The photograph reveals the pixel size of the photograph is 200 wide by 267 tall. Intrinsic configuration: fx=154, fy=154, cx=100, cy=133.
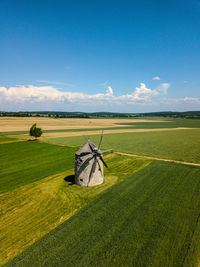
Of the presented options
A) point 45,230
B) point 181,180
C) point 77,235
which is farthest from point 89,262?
point 181,180

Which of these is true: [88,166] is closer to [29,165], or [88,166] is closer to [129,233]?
[129,233]

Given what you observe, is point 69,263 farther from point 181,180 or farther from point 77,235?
point 181,180

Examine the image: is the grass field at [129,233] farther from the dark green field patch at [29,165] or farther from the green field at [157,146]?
the green field at [157,146]

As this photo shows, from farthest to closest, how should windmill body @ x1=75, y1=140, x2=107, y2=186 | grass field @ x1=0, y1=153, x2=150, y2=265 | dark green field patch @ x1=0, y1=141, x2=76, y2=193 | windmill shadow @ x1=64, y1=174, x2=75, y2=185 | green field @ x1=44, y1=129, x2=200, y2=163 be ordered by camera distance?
green field @ x1=44, y1=129, x2=200, y2=163 → dark green field patch @ x1=0, y1=141, x2=76, y2=193 → windmill shadow @ x1=64, y1=174, x2=75, y2=185 → windmill body @ x1=75, y1=140, x2=107, y2=186 → grass field @ x1=0, y1=153, x2=150, y2=265

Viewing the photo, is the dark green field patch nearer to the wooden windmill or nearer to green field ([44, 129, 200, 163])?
the wooden windmill

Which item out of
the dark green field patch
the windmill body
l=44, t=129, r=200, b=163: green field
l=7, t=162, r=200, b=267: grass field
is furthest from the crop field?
l=44, t=129, r=200, b=163: green field

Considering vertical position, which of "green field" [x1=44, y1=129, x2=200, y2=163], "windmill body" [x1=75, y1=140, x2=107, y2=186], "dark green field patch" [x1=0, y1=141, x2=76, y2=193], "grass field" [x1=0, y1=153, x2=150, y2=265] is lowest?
"grass field" [x1=0, y1=153, x2=150, y2=265]

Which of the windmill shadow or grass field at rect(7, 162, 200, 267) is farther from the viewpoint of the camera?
the windmill shadow
